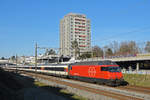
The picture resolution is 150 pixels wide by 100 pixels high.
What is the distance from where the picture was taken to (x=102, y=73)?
27312 millimetres

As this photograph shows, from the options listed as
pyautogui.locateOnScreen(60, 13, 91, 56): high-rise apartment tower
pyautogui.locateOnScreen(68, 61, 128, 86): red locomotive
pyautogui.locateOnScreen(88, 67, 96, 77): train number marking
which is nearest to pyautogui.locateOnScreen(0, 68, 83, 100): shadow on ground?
pyautogui.locateOnScreen(68, 61, 128, 86): red locomotive

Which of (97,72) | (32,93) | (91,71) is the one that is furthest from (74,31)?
(32,93)

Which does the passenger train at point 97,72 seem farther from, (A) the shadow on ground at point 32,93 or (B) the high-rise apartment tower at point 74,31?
(B) the high-rise apartment tower at point 74,31

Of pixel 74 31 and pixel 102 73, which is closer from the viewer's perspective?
pixel 102 73

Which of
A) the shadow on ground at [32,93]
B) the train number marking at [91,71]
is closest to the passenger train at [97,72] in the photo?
the train number marking at [91,71]

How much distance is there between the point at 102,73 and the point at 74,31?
446 feet

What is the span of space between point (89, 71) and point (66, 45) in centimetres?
13612

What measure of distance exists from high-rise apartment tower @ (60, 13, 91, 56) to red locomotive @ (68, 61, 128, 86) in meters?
121

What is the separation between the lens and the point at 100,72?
27766 millimetres

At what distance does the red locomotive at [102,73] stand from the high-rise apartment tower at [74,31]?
121 m

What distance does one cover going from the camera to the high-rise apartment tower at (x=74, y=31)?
16125 cm

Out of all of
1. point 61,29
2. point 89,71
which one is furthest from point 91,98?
point 61,29

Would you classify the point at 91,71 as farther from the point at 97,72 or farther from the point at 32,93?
the point at 32,93

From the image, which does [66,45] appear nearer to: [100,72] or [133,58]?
[133,58]
